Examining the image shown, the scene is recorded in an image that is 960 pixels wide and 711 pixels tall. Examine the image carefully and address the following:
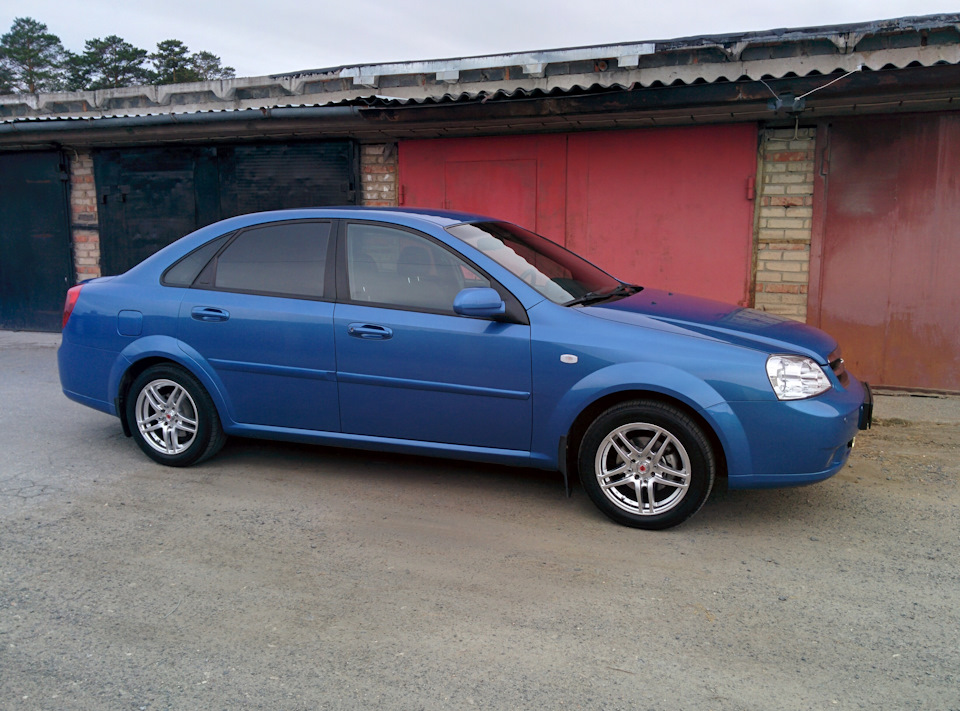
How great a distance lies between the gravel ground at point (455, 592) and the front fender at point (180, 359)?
1.59ft

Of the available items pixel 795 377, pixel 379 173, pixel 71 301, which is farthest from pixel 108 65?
pixel 795 377

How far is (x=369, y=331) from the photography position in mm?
4496

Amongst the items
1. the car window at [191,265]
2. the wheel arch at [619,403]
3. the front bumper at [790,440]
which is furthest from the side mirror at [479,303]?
the car window at [191,265]

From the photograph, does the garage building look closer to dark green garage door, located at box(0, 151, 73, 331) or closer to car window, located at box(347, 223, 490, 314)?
dark green garage door, located at box(0, 151, 73, 331)

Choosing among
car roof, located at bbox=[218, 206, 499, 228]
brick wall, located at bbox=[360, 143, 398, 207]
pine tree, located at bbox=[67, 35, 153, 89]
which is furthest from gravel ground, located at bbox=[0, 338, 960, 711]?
pine tree, located at bbox=[67, 35, 153, 89]

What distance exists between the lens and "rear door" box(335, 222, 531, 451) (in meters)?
4.24

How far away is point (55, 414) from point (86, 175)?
5.41 m

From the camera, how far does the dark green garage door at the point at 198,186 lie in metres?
9.38

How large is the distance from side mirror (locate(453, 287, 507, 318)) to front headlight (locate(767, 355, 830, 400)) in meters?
1.38

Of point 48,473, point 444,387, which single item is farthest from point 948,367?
point 48,473

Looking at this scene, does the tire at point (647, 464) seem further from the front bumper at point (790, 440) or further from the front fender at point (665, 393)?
the front bumper at point (790, 440)

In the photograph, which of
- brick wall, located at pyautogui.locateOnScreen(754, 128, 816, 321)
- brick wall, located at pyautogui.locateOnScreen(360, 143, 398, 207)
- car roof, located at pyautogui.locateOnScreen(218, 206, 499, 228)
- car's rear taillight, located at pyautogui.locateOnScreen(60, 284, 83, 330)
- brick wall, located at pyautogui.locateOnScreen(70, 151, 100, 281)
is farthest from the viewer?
brick wall, located at pyautogui.locateOnScreen(70, 151, 100, 281)

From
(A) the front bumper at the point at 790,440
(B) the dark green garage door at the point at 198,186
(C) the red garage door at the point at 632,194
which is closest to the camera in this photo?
(A) the front bumper at the point at 790,440

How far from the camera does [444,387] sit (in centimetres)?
434
